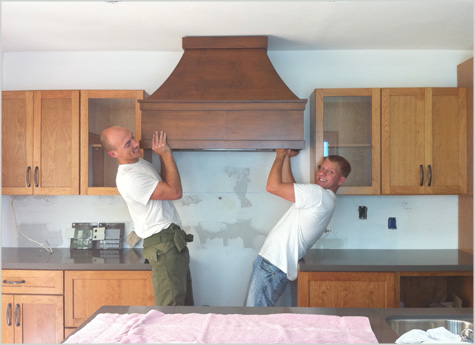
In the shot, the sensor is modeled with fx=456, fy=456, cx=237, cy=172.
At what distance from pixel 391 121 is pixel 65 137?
90.5 inches

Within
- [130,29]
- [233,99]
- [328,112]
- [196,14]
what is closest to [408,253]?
[328,112]

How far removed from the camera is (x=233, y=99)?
2877 mm

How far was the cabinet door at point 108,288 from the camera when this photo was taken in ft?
9.82

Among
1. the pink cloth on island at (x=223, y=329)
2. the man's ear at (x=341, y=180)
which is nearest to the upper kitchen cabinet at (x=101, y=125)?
the man's ear at (x=341, y=180)

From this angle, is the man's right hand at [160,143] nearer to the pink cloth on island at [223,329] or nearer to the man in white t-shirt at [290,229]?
the man in white t-shirt at [290,229]

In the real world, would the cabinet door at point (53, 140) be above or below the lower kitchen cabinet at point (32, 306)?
above

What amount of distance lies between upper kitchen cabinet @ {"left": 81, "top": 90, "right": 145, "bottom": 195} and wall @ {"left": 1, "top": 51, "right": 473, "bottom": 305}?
12.7 inches

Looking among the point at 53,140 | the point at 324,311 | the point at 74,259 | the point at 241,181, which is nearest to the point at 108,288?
the point at 74,259

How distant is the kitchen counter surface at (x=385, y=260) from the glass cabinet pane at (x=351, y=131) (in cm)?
52

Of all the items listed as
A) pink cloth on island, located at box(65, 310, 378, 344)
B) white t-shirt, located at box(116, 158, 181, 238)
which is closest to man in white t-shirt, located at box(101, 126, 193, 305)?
white t-shirt, located at box(116, 158, 181, 238)

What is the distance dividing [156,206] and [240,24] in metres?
1.26

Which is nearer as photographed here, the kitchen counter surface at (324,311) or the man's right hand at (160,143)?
the kitchen counter surface at (324,311)

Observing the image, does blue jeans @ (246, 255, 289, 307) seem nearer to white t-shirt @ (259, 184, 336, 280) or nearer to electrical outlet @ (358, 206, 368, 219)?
white t-shirt @ (259, 184, 336, 280)

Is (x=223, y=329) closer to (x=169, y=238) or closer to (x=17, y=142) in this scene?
(x=169, y=238)
